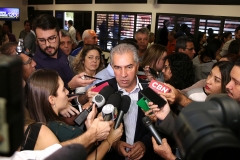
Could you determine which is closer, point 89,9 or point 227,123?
point 227,123

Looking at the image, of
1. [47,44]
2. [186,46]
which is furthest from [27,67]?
[186,46]

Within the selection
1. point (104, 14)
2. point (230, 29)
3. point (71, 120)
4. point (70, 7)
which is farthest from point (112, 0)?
point (71, 120)

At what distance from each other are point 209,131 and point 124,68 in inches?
53.8

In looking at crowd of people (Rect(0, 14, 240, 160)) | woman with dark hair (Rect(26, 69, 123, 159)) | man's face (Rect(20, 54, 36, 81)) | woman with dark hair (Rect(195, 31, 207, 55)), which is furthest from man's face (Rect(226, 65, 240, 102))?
woman with dark hair (Rect(195, 31, 207, 55))

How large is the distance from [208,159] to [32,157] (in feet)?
1.79

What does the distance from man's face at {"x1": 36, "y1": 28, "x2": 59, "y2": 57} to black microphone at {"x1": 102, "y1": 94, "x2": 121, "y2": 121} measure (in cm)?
104

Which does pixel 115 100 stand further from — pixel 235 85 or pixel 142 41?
pixel 142 41

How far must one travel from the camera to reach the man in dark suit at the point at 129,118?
178 centimetres

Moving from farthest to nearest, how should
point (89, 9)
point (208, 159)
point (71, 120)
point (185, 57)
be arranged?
point (89, 9), point (185, 57), point (71, 120), point (208, 159)

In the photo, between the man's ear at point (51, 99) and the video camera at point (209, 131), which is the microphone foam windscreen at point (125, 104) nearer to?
the man's ear at point (51, 99)

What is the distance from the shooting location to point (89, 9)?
918 cm

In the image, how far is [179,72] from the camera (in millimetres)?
2396

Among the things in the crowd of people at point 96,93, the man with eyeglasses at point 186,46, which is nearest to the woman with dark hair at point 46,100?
the crowd of people at point 96,93

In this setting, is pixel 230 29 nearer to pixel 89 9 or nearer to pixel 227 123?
pixel 89 9
